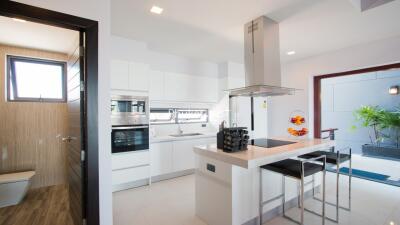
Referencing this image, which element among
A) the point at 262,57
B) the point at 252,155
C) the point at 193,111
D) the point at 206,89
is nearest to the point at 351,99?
the point at 206,89

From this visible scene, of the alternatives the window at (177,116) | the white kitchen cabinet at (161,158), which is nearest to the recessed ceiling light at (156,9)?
the window at (177,116)

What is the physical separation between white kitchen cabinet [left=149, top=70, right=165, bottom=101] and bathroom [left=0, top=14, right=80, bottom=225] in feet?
4.32

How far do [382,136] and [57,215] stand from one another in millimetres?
6494

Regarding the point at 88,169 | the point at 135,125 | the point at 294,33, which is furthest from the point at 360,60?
the point at 88,169

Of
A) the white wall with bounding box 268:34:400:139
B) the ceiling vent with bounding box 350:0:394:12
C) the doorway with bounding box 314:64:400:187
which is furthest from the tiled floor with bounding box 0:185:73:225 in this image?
the doorway with bounding box 314:64:400:187

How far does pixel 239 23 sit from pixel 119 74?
1.98m

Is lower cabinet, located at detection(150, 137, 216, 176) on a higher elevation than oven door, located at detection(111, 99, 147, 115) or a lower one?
lower

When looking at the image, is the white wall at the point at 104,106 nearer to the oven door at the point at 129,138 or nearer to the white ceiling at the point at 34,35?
the white ceiling at the point at 34,35

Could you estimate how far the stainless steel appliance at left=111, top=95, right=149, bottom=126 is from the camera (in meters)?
3.00

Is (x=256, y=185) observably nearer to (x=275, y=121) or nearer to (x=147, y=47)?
(x=147, y=47)

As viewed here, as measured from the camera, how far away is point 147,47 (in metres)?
3.54

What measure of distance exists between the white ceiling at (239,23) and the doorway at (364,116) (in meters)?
1.19

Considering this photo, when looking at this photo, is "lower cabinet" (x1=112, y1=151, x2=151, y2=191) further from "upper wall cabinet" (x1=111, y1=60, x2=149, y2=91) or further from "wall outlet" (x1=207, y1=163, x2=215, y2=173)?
"wall outlet" (x1=207, y1=163, x2=215, y2=173)

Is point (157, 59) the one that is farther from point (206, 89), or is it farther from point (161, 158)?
point (161, 158)
